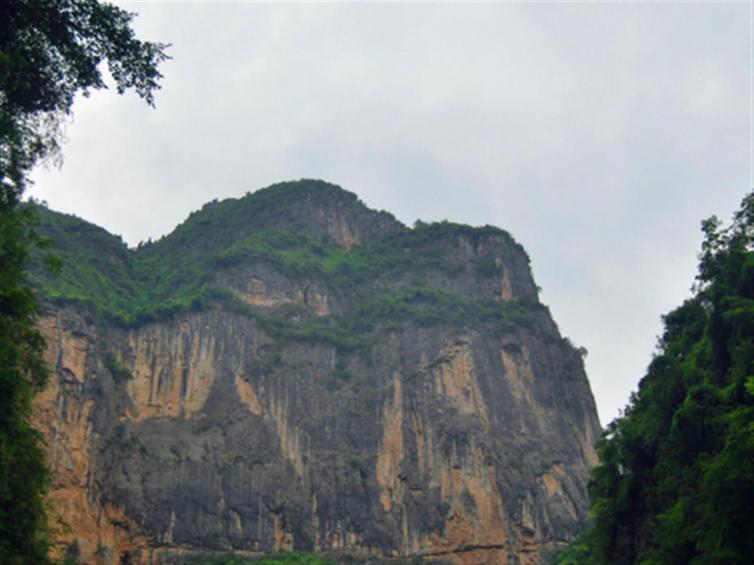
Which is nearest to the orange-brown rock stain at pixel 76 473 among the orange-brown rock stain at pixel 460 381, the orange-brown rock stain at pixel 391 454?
the orange-brown rock stain at pixel 391 454

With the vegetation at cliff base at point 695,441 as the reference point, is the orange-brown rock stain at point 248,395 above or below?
above

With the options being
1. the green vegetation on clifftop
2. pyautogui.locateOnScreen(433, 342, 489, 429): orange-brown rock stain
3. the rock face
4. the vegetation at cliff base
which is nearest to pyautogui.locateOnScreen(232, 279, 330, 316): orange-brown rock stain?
the rock face

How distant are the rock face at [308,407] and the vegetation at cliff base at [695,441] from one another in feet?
69.5

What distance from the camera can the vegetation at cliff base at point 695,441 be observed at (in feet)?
61.7

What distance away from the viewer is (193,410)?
51.7 m

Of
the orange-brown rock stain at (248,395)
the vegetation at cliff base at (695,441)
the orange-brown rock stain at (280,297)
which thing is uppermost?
the orange-brown rock stain at (280,297)

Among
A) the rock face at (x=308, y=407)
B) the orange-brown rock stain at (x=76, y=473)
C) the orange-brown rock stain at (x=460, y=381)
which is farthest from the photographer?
the orange-brown rock stain at (x=460, y=381)

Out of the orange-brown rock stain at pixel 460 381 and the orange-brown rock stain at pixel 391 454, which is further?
the orange-brown rock stain at pixel 460 381

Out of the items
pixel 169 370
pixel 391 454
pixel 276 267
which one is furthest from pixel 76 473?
pixel 276 267

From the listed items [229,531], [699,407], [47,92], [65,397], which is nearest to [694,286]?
[699,407]

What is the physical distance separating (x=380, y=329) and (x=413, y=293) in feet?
12.1

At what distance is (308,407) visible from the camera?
54.6 metres

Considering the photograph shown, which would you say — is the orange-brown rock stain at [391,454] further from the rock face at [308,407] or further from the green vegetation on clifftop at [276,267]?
the green vegetation on clifftop at [276,267]

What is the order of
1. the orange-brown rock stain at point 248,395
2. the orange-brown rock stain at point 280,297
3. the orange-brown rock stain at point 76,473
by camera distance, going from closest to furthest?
1. the orange-brown rock stain at point 76,473
2. the orange-brown rock stain at point 248,395
3. the orange-brown rock stain at point 280,297
